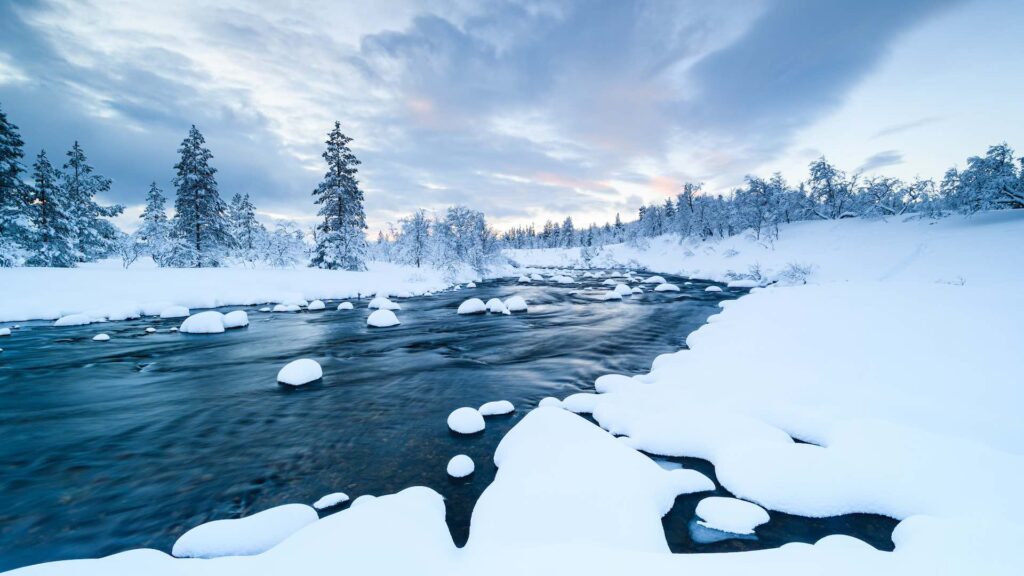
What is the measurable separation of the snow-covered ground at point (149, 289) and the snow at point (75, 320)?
12.4 inches

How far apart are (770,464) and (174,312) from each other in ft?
64.9

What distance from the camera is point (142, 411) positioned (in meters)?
6.50

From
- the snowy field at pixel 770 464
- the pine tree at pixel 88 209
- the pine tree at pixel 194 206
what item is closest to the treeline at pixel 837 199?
the snowy field at pixel 770 464

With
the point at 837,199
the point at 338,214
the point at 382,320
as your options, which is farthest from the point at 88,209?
the point at 837,199

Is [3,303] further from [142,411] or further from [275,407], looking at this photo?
[275,407]

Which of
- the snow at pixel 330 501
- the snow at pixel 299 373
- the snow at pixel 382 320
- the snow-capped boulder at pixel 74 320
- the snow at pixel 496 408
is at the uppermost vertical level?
the snow-capped boulder at pixel 74 320

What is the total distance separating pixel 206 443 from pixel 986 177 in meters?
35.3

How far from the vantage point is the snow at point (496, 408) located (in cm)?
629

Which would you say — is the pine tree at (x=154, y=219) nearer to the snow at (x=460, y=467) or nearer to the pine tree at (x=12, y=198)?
the pine tree at (x=12, y=198)

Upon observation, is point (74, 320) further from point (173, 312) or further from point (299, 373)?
point (299, 373)

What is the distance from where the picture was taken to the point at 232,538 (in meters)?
3.23

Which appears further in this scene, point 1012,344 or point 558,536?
point 1012,344

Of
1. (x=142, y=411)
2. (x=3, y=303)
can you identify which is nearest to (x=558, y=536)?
(x=142, y=411)

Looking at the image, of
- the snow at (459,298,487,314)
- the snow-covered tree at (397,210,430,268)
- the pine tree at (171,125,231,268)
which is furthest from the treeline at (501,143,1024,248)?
the pine tree at (171,125,231,268)
